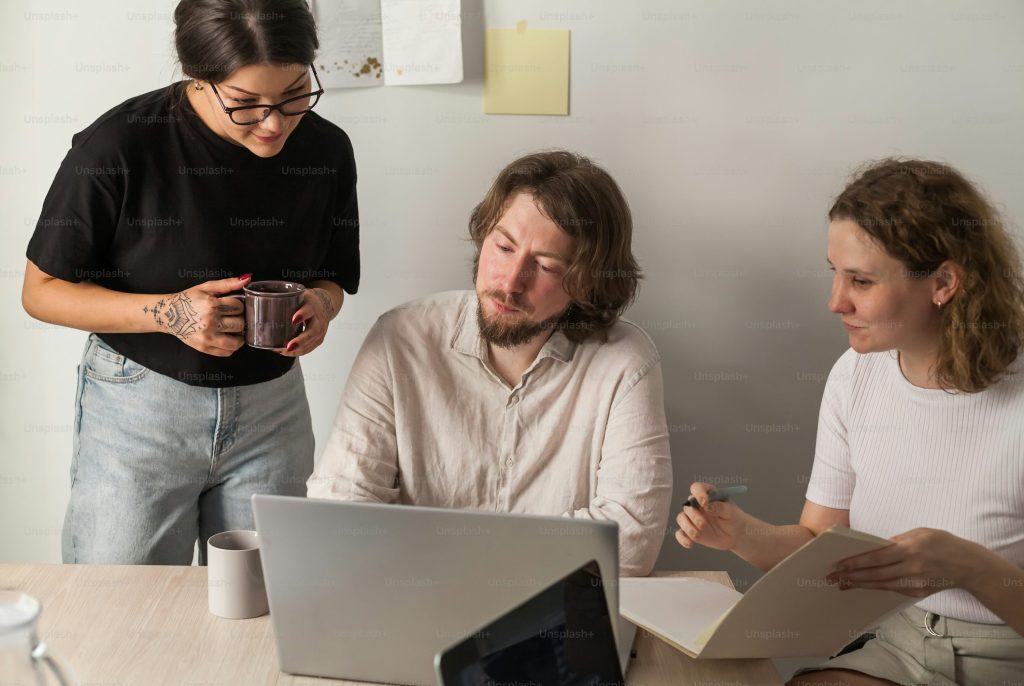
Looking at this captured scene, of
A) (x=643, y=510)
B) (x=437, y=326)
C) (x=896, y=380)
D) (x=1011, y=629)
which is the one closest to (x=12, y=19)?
(x=437, y=326)

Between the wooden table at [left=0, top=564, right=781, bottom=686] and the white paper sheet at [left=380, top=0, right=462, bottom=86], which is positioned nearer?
the wooden table at [left=0, top=564, right=781, bottom=686]

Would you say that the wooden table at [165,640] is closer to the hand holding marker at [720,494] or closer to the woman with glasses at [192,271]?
the hand holding marker at [720,494]

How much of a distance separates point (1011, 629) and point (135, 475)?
61.9 inches

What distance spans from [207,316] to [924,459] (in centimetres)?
127

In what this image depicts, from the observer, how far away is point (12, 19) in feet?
7.07

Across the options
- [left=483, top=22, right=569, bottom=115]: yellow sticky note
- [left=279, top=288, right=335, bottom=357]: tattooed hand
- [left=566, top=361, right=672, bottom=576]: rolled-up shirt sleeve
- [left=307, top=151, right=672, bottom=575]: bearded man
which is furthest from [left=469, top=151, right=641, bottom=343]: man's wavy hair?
[left=279, top=288, right=335, bottom=357]: tattooed hand

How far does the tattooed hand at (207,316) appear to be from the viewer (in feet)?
5.24

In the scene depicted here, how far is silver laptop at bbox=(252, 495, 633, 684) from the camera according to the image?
1137 millimetres

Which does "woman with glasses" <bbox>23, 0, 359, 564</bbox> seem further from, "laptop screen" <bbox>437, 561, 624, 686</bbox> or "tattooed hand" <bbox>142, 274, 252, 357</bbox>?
"laptop screen" <bbox>437, 561, 624, 686</bbox>

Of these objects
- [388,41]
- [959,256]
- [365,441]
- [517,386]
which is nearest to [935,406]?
[959,256]

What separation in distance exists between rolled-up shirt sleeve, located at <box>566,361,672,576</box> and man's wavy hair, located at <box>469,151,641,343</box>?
0.16 meters

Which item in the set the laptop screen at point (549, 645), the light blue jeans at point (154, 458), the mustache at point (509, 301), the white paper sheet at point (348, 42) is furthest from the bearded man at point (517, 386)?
the laptop screen at point (549, 645)

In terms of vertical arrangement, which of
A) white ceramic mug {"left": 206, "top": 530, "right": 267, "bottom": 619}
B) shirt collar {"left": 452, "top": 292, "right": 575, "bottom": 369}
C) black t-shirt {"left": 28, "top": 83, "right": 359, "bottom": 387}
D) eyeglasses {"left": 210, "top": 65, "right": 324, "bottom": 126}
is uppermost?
eyeglasses {"left": 210, "top": 65, "right": 324, "bottom": 126}

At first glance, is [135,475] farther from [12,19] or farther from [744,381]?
[744,381]
